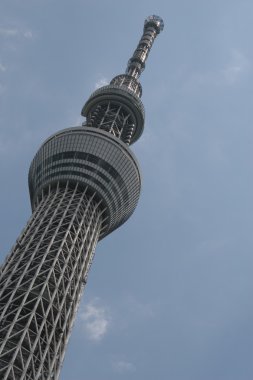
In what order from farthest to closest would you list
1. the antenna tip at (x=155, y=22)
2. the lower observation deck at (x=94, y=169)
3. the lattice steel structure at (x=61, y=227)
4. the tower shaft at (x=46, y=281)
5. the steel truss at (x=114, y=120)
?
the antenna tip at (x=155, y=22) < the steel truss at (x=114, y=120) < the lower observation deck at (x=94, y=169) < the lattice steel structure at (x=61, y=227) < the tower shaft at (x=46, y=281)

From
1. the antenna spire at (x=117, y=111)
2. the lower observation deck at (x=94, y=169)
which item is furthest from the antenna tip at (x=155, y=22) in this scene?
the lower observation deck at (x=94, y=169)

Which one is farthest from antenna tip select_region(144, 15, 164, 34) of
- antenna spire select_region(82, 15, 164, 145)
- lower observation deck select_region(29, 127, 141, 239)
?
lower observation deck select_region(29, 127, 141, 239)

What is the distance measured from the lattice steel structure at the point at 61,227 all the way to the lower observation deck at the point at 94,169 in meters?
0.17

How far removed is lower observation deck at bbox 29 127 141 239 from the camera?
102m

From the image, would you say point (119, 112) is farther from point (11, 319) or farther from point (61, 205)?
point (11, 319)

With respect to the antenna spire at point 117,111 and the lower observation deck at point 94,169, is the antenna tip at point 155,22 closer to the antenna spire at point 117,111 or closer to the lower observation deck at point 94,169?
the antenna spire at point 117,111

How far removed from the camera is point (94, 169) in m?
102

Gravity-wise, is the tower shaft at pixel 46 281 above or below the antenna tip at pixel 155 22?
below

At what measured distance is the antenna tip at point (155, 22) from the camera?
555 feet

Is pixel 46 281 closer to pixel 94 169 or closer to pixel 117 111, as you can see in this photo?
pixel 94 169

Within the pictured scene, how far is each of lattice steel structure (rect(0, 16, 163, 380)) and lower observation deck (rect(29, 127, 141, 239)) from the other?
0.17m

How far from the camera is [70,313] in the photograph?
8462 centimetres

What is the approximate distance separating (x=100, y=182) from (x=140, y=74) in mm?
55925

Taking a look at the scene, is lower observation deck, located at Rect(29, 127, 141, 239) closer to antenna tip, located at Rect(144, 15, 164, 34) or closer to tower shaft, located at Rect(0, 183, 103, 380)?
tower shaft, located at Rect(0, 183, 103, 380)
